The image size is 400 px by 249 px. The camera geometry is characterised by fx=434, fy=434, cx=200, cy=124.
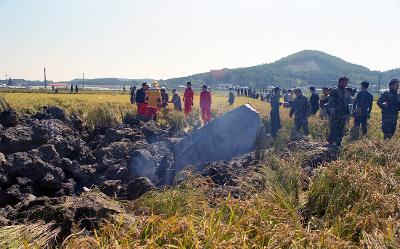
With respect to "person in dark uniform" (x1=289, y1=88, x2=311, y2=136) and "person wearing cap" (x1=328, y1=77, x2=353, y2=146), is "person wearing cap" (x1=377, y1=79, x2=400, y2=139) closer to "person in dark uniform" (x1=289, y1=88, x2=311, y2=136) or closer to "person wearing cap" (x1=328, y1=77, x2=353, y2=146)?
"person wearing cap" (x1=328, y1=77, x2=353, y2=146)

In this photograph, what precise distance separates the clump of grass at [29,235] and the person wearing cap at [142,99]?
11.3 m

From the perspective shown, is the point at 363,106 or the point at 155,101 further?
the point at 155,101

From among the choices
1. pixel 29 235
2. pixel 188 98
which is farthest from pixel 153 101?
pixel 29 235

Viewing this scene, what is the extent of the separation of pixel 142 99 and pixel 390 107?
842 cm

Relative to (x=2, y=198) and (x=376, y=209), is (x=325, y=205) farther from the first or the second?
(x=2, y=198)

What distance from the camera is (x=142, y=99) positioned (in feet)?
51.7

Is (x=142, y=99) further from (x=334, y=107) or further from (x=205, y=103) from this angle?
(x=334, y=107)

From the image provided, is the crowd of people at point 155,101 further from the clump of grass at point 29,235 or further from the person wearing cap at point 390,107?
the clump of grass at point 29,235

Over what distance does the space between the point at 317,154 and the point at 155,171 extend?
3549 millimetres

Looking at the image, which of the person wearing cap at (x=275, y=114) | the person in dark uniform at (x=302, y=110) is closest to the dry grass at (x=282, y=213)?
the person in dark uniform at (x=302, y=110)

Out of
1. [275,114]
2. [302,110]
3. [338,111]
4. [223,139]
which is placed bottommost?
[223,139]

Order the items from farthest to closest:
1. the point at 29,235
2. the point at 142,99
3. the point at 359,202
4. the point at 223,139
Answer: the point at 142,99, the point at 223,139, the point at 359,202, the point at 29,235

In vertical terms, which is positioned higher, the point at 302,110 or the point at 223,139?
the point at 302,110

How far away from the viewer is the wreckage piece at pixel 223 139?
10.9 m
